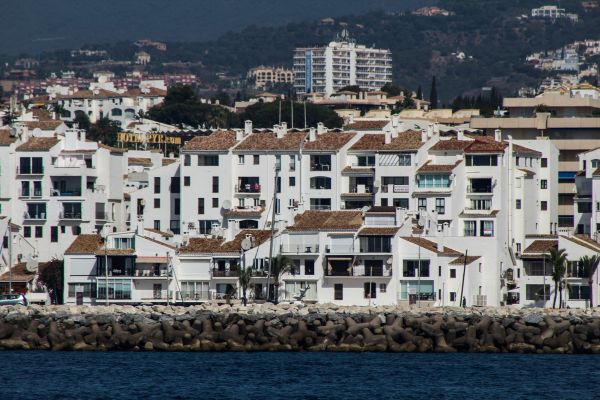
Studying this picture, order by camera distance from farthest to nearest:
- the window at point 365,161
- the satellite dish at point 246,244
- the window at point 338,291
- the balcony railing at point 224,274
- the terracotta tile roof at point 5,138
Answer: the terracotta tile roof at point 5,138, the window at point 365,161, the balcony railing at point 224,274, the satellite dish at point 246,244, the window at point 338,291

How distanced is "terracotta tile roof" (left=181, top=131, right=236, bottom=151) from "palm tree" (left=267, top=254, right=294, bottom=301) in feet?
51.0

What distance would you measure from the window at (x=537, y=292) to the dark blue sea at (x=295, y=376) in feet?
72.0

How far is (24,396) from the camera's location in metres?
56.2

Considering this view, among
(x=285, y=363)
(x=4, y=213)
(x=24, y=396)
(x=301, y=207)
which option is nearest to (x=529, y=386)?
(x=285, y=363)

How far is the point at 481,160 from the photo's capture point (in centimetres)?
9819

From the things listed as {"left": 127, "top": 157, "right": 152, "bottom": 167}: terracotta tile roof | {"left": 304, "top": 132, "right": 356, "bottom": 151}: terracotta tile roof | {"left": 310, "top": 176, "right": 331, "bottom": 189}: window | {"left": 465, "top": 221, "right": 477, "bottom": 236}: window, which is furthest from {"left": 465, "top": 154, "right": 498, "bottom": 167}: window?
{"left": 127, "top": 157, "right": 152, "bottom": 167}: terracotta tile roof

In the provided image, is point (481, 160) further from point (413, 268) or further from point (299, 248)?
point (299, 248)

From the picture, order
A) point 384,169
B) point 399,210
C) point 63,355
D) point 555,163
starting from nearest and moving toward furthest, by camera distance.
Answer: point 63,355
point 399,210
point 384,169
point 555,163

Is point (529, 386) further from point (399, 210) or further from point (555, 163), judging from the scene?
point (555, 163)

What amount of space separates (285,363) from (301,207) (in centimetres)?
2956

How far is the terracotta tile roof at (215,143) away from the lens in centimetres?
10200

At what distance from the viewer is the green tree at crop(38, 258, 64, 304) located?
3695 inches

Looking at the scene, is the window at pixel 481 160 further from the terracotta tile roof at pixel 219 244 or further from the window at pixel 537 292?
the terracotta tile roof at pixel 219 244

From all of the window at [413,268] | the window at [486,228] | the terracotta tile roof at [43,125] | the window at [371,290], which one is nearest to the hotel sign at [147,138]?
the terracotta tile roof at [43,125]
